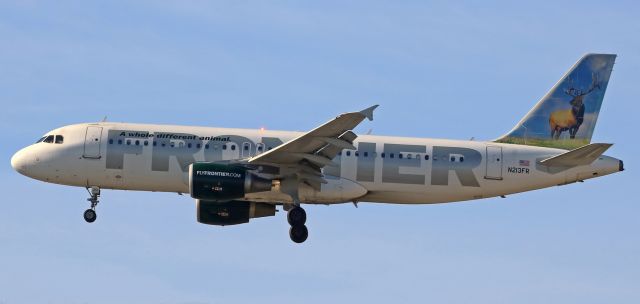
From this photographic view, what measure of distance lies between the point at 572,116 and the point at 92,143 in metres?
22.0

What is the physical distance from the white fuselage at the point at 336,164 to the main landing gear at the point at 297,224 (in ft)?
2.42

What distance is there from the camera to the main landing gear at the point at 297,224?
188 ft

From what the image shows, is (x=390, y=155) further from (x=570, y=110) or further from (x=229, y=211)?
(x=570, y=110)

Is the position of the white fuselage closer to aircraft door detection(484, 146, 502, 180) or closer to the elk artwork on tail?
aircraft door detection(484, 146, 502, 180)

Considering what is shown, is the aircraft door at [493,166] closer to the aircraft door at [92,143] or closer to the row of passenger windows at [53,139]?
the aircraft door at [92,143]

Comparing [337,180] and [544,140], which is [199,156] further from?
[544,140]

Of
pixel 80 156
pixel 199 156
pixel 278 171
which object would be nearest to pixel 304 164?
pixel 278 171

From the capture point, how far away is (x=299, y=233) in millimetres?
57625

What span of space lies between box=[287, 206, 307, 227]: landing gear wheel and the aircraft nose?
41.3 feet

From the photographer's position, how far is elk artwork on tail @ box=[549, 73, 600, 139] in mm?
61781

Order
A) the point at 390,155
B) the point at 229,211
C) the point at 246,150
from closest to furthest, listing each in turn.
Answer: the point at 246,150
the point at 390,155
the point at 229,211

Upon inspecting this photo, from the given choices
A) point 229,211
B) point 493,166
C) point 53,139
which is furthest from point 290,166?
point 53,139

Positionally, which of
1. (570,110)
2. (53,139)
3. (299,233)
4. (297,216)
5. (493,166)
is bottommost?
(299,233)

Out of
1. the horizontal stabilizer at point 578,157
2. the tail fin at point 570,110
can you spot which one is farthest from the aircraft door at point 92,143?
the horizontal stabilizer at point 578,157
